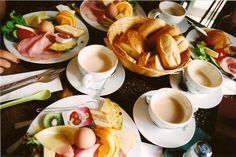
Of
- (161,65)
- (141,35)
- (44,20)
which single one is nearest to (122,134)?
(161,65)

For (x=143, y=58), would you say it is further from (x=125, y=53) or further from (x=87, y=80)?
(x=87, y=80)

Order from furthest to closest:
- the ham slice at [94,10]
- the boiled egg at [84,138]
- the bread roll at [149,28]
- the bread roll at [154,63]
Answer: the ham slice at [94,10] < the bread roll at [149,28] < the bread roll at [154,63] < the boiled egg at [84,138]

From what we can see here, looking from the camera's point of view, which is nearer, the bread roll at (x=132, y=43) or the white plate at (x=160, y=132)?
the white plate at (x=160, y=132)

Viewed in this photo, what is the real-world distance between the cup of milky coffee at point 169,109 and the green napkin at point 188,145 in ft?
0.23

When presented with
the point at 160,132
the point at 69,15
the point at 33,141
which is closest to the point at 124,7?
the point at 69,15

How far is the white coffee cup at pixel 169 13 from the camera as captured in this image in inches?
43.9

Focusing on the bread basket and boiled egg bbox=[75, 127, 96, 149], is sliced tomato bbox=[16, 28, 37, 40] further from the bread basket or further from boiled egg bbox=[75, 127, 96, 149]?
boiled egg bbox=[75, 127, 96, 149]

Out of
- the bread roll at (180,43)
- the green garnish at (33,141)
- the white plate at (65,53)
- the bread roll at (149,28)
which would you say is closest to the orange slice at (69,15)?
the white plate at (65,53)

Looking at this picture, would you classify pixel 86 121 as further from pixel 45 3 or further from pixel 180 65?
pixel 45 3

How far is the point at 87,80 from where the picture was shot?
821 mm

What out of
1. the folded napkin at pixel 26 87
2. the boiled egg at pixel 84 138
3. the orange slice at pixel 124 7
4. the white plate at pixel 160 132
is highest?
the orange slice at pixel 124 7

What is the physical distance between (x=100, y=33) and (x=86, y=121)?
0.44m

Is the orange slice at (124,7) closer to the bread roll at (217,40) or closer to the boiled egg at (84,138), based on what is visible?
the bread roll at (217,40)

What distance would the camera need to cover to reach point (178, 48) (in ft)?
3.08
